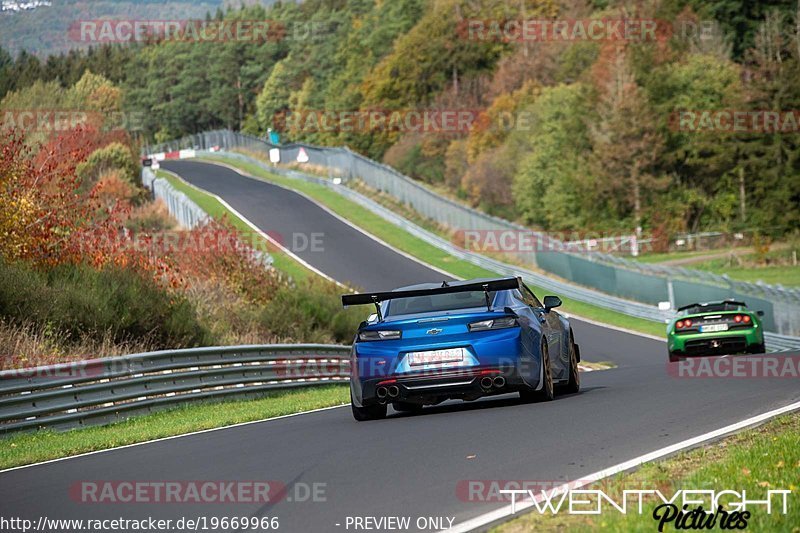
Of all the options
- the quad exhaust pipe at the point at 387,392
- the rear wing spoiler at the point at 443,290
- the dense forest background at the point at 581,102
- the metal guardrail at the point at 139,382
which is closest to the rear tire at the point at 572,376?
the rear wing spoiler at the point at 443,290

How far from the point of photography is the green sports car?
24.2 metres

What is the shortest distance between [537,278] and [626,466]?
1675 inches

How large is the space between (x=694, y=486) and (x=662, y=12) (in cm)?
9968

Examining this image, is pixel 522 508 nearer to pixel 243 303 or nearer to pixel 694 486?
pixel 694 486

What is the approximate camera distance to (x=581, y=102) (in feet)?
290

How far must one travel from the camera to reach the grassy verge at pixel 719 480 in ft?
21.0

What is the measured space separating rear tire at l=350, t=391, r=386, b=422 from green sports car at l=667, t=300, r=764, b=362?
12.4 meters

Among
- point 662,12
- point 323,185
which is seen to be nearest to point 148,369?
point 323,185

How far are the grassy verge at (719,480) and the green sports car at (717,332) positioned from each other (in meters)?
14.3

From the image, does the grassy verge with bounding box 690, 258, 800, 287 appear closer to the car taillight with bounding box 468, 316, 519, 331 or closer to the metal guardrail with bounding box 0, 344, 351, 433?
the metal guardrail with bounding box 0, 344, 351, 433

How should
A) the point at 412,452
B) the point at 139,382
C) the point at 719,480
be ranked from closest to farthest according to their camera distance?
the point at 719,480 < the point at 412,452 < the point at 139,382

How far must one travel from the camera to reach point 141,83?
6964 inches

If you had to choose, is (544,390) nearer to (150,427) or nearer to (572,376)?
(572,376)

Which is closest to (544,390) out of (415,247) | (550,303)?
(550,303)
